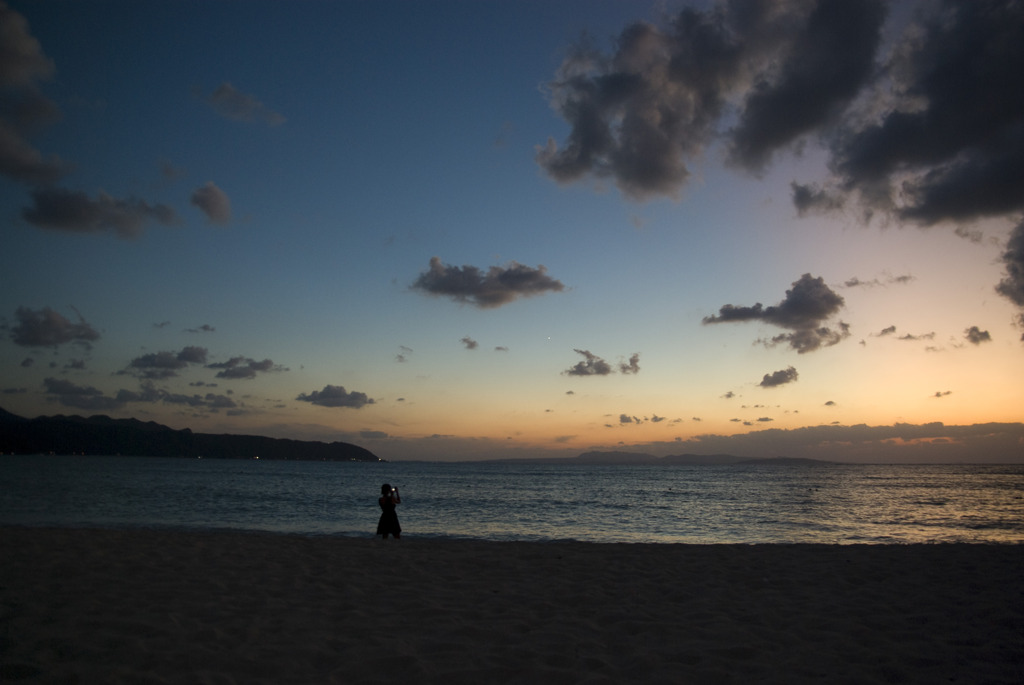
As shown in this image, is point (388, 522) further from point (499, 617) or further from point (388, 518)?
point (499, 617)

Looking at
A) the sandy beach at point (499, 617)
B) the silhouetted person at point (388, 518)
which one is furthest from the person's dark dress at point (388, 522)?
the sandy beach at point (499, 617)

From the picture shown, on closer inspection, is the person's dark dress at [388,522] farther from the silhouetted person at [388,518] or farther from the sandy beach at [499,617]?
the sandy beach at [499,617]

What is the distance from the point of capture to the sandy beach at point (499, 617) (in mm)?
5234

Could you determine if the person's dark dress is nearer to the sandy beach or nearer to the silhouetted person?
the silhouetted person

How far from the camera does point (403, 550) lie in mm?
12547

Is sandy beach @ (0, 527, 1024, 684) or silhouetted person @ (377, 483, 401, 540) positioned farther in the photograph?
silhouetted person @ (377, 483, 401, 540)

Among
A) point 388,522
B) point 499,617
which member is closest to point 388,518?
point 388,522

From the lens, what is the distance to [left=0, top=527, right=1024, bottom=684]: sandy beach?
5234 millimetres

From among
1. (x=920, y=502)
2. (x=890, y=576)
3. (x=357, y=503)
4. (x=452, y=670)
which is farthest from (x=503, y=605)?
(x=920, y=502)

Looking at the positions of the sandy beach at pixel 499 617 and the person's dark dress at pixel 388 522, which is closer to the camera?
the sandy beach at pixel 499 617

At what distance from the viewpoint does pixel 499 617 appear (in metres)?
7.09

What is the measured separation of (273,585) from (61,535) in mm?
8594

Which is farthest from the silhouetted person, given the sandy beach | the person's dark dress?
the sandy beach

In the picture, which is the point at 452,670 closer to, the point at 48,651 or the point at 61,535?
the point at 48,651
